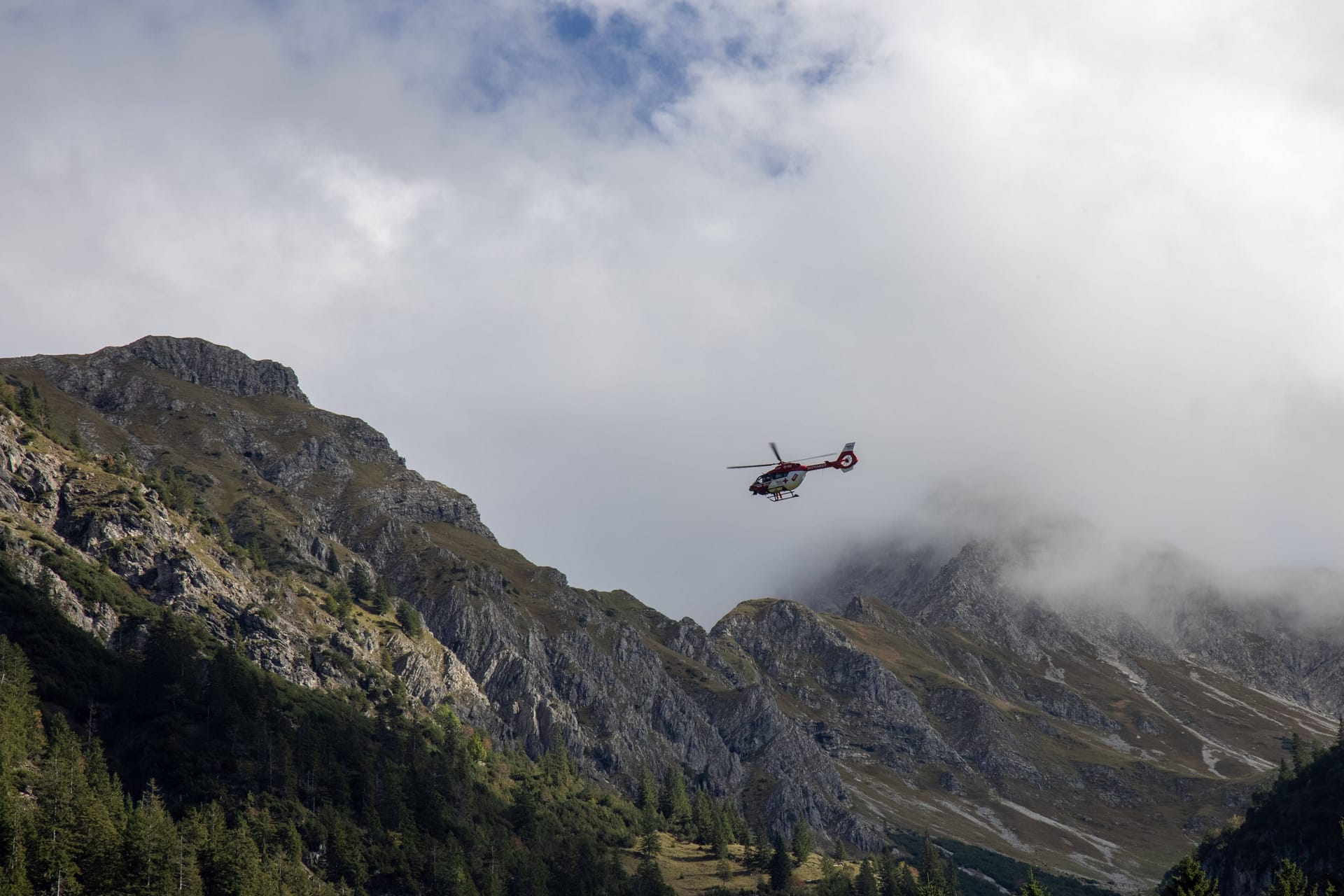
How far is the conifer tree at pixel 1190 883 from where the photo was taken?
3708 inches

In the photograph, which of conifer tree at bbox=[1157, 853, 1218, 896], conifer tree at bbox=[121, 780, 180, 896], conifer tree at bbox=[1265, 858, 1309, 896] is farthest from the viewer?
conifer tree at bbox=[121, 780, 180, 896]

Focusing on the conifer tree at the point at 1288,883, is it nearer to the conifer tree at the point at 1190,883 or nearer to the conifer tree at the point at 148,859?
the conifer tree at the point at 1190,883

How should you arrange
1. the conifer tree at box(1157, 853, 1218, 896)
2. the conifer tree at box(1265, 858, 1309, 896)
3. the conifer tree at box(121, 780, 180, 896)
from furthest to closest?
the conifer tree at box(121, 780, 180, 896), the conifer tree at box(1265, 858, 1309, 896), the conifer tree at box(1157, 853, 1218, 896)

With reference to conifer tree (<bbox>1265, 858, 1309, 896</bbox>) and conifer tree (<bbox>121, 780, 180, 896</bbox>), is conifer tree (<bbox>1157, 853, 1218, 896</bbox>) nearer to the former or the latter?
conifer tree (<bbox>1265, 858, 1309, 896</bbox>)

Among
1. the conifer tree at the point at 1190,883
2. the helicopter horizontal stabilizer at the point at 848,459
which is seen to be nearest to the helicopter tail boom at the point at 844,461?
the helicopter horizontal stabilizer at the point at 848,459

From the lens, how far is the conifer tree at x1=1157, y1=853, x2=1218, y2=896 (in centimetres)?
9419

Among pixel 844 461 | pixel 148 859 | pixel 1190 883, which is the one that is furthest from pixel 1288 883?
pixel 148 859

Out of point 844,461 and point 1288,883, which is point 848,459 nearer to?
point 844,461

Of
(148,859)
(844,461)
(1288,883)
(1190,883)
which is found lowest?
(1288,883)

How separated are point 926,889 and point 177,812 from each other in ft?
344

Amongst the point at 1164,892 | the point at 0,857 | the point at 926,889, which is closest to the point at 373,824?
the point at 0,857

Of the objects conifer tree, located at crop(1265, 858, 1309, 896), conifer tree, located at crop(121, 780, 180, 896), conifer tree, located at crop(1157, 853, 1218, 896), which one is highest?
conifer tree, located at crop(121, 780, 180, 896)

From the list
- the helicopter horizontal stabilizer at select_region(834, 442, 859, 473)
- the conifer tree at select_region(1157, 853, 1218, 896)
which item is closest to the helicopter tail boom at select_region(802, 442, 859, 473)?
the helicopter horizontal stabilizer at select_region(834, 442, 859, 473)

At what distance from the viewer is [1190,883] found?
316 feet
